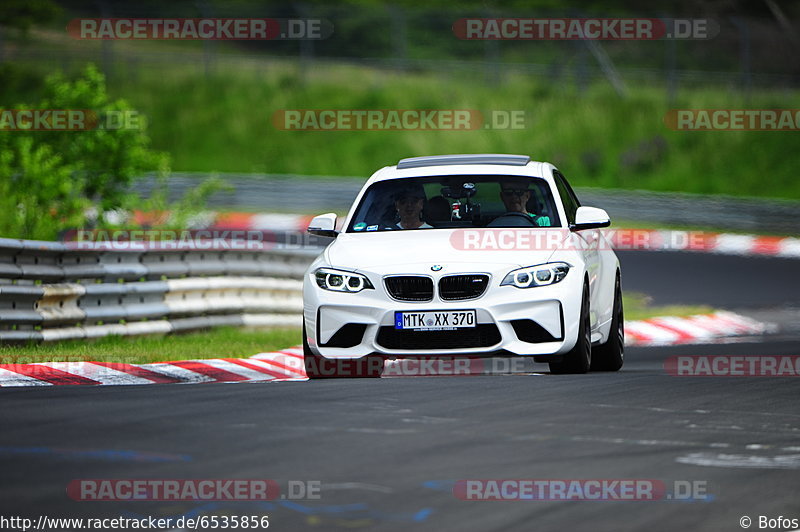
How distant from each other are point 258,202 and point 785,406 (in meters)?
29.5

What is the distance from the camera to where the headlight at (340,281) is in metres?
10.9

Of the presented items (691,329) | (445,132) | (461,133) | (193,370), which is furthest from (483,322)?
(445,132)

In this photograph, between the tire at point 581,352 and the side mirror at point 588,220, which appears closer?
the tire at point 581,352

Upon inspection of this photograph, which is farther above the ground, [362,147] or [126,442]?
[362,147]

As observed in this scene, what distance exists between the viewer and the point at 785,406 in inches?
375

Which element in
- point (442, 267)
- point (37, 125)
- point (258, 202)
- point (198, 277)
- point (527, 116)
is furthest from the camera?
point (527, 116)

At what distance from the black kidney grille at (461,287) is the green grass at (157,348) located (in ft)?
9.31

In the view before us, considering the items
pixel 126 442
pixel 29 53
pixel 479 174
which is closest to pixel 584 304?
pixel 479 174

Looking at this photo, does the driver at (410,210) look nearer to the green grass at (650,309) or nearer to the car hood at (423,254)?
the car hood at (423,254)

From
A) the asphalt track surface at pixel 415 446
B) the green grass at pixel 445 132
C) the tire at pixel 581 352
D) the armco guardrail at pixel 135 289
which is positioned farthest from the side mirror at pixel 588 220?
the green grass at pixel 445 132

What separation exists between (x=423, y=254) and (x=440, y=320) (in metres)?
0.52

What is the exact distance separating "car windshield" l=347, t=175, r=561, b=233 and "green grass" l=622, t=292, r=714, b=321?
8583mm

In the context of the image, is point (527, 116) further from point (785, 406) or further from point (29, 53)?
point (785, 406)

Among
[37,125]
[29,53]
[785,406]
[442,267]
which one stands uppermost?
[29,53]
